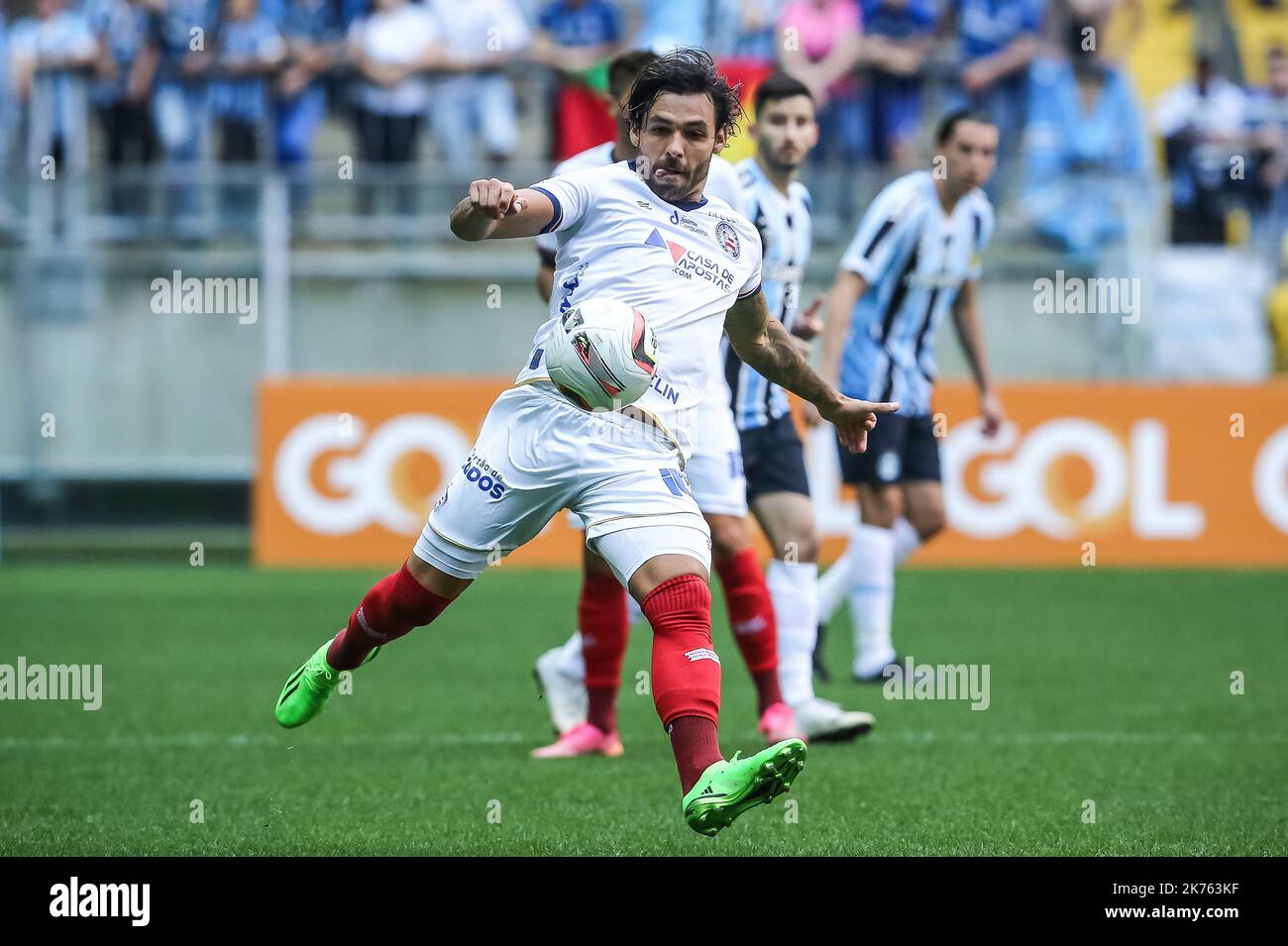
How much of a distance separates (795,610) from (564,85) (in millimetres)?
9288

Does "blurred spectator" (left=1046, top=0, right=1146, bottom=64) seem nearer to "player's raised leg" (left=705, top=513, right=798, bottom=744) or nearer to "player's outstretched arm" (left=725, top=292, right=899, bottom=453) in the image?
"player's raised leg" (left=705, top=513, right=798, bottom=744)

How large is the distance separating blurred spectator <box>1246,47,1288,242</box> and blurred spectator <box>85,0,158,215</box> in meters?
9.44

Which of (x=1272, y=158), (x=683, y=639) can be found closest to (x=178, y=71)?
(x=1272, y=158)

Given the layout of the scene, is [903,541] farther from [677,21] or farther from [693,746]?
[677,21]

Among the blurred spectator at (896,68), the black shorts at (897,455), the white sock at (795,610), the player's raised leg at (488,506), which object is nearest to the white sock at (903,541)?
the black shorts at (897,455)

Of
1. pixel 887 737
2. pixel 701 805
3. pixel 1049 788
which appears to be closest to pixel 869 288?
pixel 887 737

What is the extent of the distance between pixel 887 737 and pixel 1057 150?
9.24 m

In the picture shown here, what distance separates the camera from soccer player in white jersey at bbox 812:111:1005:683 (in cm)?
845

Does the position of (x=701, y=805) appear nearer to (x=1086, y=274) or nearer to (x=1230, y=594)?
(x=1230, y=594)

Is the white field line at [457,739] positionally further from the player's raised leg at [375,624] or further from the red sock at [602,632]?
the player's raised leg at [375,624]

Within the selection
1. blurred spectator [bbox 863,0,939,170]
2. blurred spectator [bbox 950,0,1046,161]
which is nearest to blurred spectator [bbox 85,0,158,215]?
blurred spectator [bbox 863,0,939,170]

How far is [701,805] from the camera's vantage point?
436 cm

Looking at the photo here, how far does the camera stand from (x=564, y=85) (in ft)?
51.3

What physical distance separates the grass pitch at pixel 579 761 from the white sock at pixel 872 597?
0.25 m
